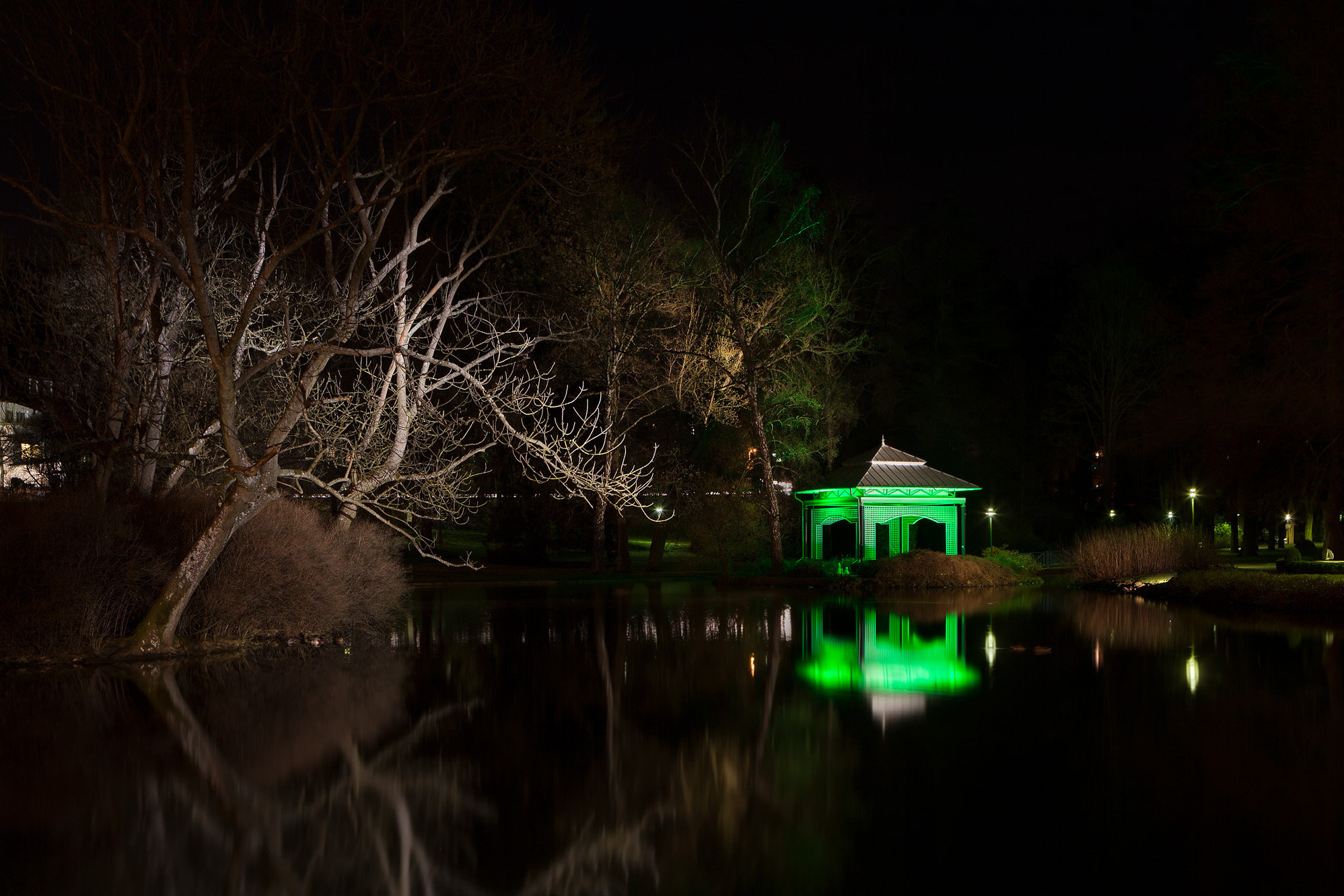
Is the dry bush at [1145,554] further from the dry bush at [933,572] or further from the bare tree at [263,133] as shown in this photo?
the bare tree at [263,133]

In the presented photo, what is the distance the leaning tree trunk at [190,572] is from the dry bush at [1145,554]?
21603mm

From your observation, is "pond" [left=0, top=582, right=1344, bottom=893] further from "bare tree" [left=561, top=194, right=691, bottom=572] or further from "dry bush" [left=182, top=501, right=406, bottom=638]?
"bare tree" [left=561, top=194, right=691, bottom=572]

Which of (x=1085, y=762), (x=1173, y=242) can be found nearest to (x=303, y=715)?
(x=1085, y=762)

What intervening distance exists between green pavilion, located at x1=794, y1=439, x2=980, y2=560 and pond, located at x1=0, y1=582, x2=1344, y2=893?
1619 cm

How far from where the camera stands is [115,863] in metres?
6.20

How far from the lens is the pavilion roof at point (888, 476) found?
31.7 m

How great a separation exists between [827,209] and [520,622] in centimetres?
2191

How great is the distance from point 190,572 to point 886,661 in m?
9.35

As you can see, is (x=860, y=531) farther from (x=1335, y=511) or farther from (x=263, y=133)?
(x=263, y=133)

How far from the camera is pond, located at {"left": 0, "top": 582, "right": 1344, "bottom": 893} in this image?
6004 mm

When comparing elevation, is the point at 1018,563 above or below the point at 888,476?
below

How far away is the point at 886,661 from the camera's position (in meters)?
14.2

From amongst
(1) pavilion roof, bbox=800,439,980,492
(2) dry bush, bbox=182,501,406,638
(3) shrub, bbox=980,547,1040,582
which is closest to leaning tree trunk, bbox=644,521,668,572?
(1) pavilion roof, bbox=800,439,980,492

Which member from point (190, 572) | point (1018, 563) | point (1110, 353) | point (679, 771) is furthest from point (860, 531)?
point (679, 771)
